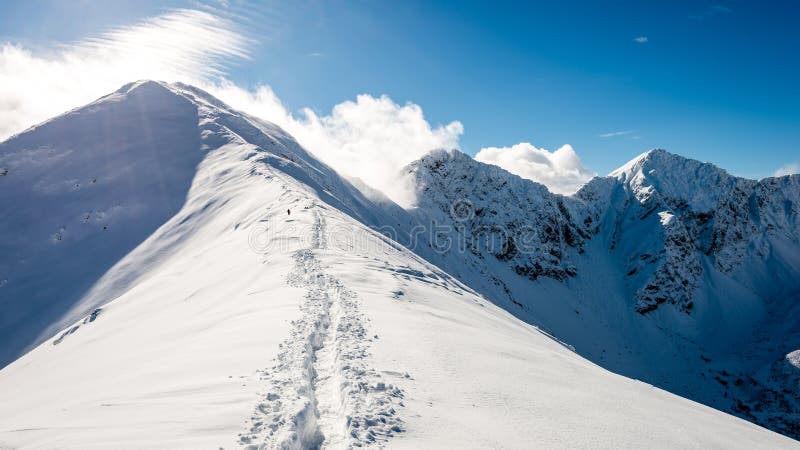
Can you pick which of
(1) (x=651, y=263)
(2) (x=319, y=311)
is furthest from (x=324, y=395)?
(1) (x=651, y=263)

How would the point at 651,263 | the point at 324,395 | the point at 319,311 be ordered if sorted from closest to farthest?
the point at 324,395 < the point at 319,311 < the point at 651,263

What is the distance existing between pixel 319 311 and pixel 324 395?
4.81 metres

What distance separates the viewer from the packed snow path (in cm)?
561

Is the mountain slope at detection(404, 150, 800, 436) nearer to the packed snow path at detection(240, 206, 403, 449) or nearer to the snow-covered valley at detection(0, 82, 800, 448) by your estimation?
the snow-covered valley at detection(0, 82, 800, 448)

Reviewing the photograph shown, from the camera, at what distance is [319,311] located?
462 inches

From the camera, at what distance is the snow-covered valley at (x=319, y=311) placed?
645cm

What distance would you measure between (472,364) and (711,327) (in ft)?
344

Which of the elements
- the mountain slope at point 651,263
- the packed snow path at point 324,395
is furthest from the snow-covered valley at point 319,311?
the mountain slope at point 651,263

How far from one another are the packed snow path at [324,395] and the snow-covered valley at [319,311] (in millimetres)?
45

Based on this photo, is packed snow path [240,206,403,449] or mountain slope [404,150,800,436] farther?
mountain slope [404,150,800,436]

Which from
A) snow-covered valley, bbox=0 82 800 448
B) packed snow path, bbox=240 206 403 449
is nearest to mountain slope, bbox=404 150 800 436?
snow-covered valley, bbox=0 82 800 448

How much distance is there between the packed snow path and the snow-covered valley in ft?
0.15

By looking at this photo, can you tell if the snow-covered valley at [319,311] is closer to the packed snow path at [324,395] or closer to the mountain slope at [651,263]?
the packed snow path at [324,395]

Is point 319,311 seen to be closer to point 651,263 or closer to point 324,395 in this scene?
point 324,395
